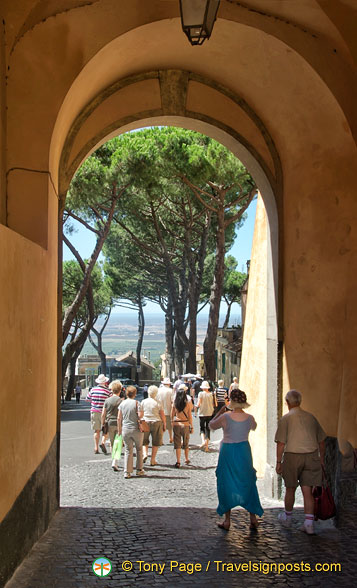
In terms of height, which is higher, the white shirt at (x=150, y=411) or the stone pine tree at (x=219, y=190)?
the stone pine tree at (x=219, y=190)

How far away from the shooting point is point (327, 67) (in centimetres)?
610

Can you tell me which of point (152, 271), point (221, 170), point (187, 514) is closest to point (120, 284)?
point (152, 271)

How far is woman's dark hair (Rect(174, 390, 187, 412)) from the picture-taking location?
9758 mm

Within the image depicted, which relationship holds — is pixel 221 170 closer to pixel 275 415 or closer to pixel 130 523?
pixel 275 415

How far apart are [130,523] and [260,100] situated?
471 centimetres

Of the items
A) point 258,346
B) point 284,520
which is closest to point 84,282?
point 258,346

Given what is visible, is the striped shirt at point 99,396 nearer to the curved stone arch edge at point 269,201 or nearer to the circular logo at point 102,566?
the curved stone arch edge at point 269,201

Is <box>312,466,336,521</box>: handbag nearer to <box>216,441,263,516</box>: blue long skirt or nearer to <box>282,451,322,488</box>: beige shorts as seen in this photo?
<box>282,451,322,488</box>: beige shorts

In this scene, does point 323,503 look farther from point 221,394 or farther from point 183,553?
point 221,394

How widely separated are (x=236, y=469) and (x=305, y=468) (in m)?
0.59

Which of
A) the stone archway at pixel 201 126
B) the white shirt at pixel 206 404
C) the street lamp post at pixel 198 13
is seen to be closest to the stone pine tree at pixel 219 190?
the white shirt at pixel 206 404

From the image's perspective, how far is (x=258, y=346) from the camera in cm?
1009

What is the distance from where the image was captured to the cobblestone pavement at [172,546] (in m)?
4.25

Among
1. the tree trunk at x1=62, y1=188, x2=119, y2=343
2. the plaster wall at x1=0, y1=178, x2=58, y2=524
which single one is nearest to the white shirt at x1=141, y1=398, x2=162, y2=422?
the plaster wall at x1=0, y1=178, x2=58, y2=524
